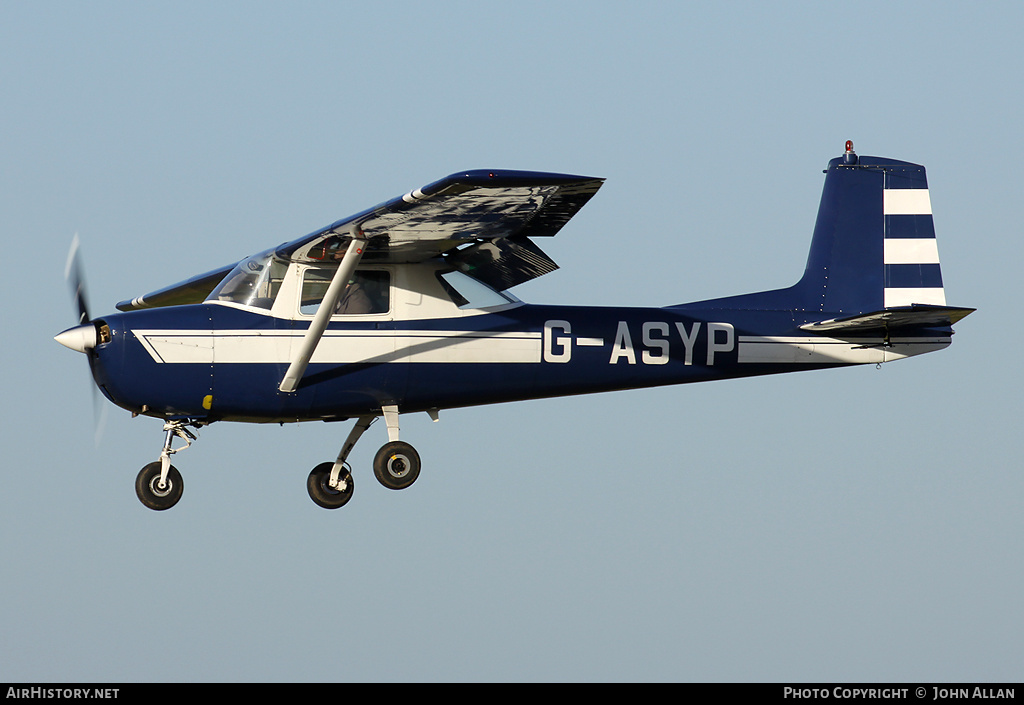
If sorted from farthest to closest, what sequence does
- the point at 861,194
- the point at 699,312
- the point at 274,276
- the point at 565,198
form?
the point at 861,194 < the point at 699,312 < the point at 274,276 < the point at 565,198

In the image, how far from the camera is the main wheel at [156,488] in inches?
580

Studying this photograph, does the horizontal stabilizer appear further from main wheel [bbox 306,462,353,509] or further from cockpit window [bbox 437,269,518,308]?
main wheel [bbox 306,462,353,509]

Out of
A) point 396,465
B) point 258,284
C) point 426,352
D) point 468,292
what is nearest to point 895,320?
point 468,292

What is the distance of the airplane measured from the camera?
1453 centimetres

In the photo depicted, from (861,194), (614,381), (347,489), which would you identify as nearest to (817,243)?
(861,194)

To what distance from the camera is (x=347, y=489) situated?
622 inches

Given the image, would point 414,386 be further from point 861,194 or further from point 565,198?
point 861,194

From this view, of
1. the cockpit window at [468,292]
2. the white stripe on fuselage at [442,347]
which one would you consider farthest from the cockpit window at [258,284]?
the cockpit window at [468,292]

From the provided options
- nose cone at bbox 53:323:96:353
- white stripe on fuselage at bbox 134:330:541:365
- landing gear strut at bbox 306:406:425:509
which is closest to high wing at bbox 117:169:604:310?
white stripe on fuselage at bbox 134:330:541:365

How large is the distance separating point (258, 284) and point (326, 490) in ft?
7.44

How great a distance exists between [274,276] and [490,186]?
134 inches

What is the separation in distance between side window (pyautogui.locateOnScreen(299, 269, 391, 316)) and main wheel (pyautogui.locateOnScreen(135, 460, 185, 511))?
202cm

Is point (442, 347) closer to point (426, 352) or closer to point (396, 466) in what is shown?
point (426, 352)

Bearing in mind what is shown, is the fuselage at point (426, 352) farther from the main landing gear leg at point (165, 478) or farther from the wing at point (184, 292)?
the wing at point (184, 292)
